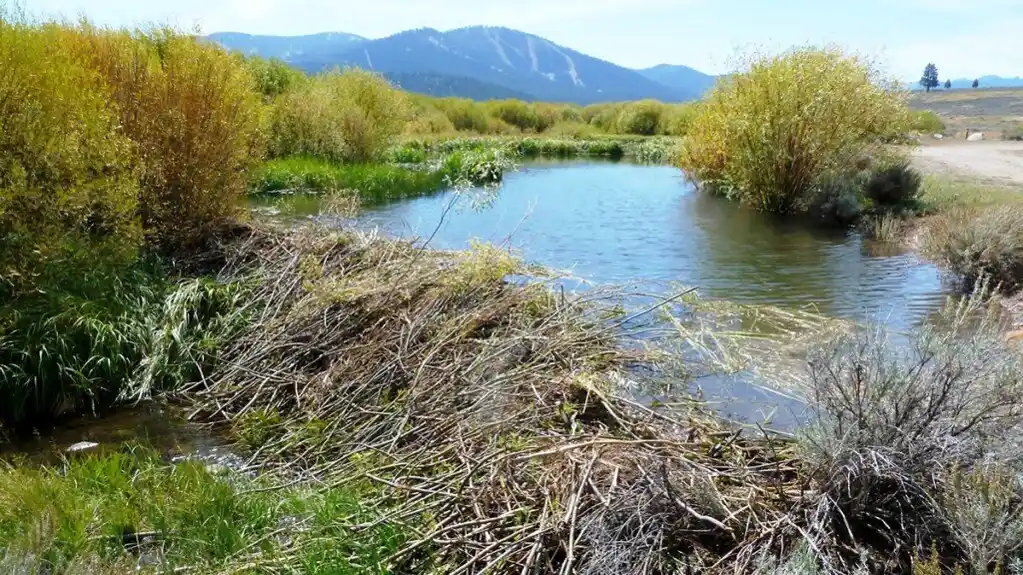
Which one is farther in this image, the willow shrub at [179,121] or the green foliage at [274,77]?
the green foliage at [274,77]

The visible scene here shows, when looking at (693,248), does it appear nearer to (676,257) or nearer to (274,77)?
(676,257)

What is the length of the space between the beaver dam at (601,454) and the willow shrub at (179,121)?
2878 mm

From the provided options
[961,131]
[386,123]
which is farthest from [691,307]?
[961,131]

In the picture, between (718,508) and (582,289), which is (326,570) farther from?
(582,289)

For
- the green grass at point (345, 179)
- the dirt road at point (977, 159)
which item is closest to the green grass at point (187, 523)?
the green grass at point (345, 179)

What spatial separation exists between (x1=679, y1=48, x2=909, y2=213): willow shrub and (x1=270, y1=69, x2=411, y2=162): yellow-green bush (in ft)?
30.4

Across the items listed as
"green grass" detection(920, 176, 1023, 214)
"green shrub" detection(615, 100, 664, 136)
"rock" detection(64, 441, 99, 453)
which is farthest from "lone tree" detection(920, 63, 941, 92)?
"rock" detection(64, 441, 99, 453)

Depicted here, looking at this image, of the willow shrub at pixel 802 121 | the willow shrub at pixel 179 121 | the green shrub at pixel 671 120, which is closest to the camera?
the willow shrub at pixel 179 121

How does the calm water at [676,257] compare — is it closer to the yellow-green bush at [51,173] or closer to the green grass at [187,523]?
the green grass at [187,523]

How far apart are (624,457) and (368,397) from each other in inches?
86.5

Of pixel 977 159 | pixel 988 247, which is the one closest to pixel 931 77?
pixel 977 159

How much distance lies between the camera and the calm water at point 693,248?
9.25 metres

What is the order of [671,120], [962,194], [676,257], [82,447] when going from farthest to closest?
[671,120]
[962,194]
[676,257]
[82,447]

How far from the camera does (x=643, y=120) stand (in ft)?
143
